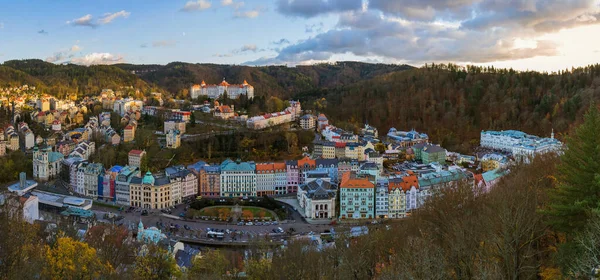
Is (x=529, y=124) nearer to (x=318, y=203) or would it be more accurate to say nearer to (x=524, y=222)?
(x=318, y=203)

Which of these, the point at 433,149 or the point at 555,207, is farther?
the point at 433,149

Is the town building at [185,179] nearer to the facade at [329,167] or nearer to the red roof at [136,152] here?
the red roof at [136,152]

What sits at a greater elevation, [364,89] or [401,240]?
[364,89]

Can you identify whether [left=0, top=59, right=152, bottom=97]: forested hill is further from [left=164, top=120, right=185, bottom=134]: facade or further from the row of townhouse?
the row of townhouse

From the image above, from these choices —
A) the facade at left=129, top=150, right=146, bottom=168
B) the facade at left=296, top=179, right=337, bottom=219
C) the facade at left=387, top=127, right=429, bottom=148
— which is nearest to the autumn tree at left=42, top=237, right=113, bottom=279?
the facade at left=296, top=179, right=337, bottom=219

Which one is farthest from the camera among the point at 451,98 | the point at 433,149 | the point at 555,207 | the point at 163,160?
the point at 451,98

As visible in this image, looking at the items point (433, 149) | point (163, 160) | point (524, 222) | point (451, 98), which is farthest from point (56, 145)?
point (451, 98)

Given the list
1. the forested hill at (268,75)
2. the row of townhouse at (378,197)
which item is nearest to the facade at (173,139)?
the row of townhouse at (378,197)
